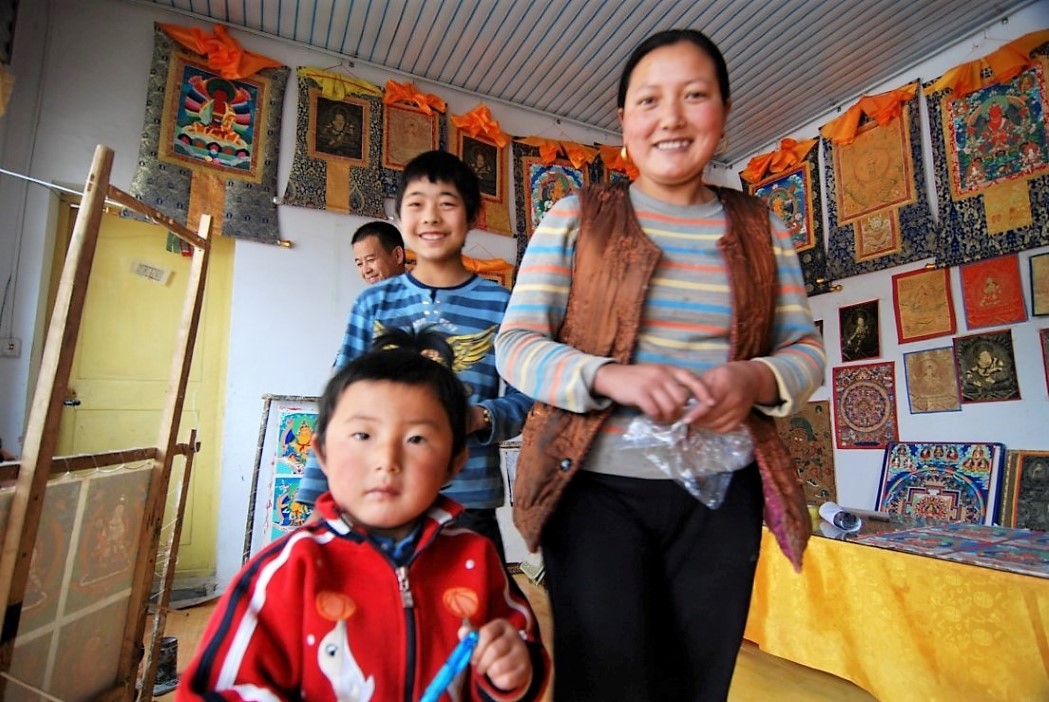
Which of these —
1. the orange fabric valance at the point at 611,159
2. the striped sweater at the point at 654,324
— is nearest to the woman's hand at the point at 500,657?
the striped sweater at the point at 654,324

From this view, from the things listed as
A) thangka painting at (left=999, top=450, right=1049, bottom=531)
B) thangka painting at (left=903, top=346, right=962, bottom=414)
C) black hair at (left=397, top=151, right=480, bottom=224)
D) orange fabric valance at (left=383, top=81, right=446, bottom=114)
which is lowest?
thangka painting at (left=999, top=450, right=1049, bottom=531)

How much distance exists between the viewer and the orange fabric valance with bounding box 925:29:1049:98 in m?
3.22

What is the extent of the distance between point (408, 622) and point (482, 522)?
34 centimetres

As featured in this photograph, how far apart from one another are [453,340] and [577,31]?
3298 millimetres

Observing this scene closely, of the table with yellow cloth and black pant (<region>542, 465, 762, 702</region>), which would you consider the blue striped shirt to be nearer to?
black pant (<region>542, 465, 762, 702</region>)

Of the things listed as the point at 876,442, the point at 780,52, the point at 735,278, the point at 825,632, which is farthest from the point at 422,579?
the point at 780,52

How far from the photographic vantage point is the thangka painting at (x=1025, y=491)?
118 inches

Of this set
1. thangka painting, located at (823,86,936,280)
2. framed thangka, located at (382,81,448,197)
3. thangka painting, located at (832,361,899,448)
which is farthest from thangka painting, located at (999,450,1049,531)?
framed thangka, located at (382,81,448,197)

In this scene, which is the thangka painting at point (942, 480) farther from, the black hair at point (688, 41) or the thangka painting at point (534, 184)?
the black hair at point (688, 41)

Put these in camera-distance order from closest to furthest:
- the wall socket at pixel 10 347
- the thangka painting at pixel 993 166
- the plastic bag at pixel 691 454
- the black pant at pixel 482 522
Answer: the plastic bag at pixel 691 454 < the black pant at pixel 482 522 < the wall socket at pixel 10 347 < the thangka painting at pixel 993 166

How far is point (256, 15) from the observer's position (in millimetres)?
3576

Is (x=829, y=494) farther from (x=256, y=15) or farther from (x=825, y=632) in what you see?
(x=256, y=15)

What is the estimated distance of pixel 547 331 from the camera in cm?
79

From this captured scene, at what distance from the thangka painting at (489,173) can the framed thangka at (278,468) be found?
6.01ft
